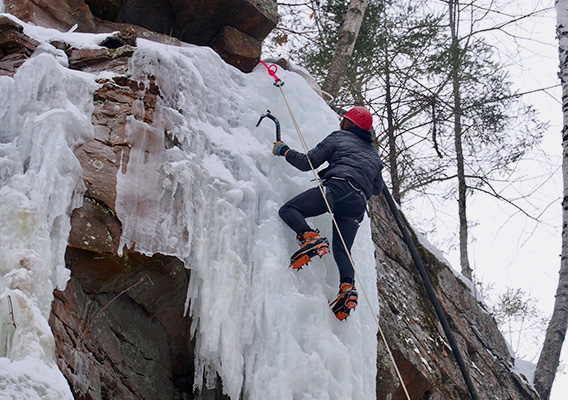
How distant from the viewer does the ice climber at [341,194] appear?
3.56 meters

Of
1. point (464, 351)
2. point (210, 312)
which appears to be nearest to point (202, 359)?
point (210, 312)

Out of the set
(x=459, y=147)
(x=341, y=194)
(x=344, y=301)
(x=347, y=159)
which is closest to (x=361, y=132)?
(x=347, y=159)

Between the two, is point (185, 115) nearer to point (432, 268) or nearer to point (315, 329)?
point (315, 329)

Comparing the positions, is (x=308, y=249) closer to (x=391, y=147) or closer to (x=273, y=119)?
(x=273, y=119)

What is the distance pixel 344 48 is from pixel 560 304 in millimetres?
3935

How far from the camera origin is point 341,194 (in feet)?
12.5

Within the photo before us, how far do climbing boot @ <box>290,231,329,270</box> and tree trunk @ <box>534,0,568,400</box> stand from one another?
10.6 ft

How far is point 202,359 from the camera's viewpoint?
320cm

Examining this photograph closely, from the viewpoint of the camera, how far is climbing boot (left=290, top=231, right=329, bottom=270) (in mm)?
3473

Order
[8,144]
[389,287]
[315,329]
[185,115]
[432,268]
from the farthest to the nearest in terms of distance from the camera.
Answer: [432,268]
[389,287]
[185,115]
[315,329]
[8,144]

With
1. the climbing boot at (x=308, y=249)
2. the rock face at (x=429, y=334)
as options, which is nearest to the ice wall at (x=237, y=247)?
the climbing boot at (x=308, y=249)

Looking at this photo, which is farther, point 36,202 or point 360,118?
point 360,118

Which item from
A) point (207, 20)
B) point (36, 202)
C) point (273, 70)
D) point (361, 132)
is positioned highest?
point (207, 20)

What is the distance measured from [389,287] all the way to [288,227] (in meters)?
1.76
